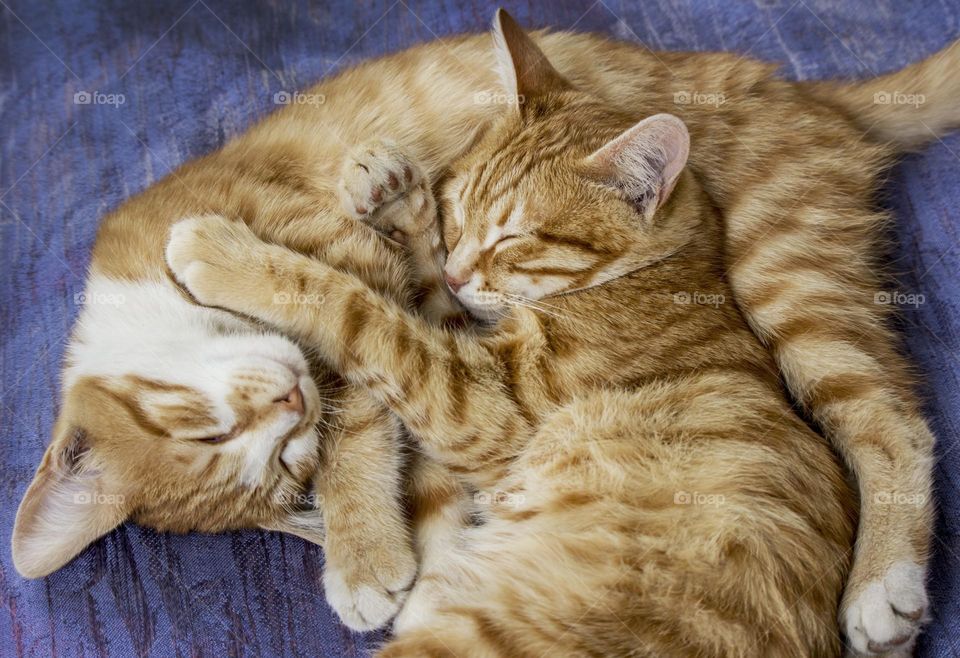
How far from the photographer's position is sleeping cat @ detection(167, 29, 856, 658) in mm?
1884

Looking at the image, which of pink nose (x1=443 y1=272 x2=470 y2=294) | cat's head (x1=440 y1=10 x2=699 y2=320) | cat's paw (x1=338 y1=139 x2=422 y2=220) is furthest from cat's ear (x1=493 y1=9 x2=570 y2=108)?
pink nose (x1=443 y1=272 x2=470 y2=294)

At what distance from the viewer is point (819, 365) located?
2324 millimetres

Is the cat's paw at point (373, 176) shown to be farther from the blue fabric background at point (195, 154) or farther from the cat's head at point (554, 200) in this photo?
the blue fabric background at point (195, 154)

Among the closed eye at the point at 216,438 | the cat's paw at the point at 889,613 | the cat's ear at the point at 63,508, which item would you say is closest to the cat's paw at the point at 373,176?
the closed eye at the point at 216,438

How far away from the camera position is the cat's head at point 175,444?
207cm

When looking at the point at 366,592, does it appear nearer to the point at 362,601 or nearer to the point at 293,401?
the point at 362,601

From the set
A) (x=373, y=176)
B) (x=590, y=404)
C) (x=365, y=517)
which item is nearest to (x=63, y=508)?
(x=365, y=517)

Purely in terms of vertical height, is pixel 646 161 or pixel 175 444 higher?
pixel 646 161

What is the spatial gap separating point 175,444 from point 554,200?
3.71 feet

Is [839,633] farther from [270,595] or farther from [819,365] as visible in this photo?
[270,595]

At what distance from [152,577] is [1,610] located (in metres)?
0.38

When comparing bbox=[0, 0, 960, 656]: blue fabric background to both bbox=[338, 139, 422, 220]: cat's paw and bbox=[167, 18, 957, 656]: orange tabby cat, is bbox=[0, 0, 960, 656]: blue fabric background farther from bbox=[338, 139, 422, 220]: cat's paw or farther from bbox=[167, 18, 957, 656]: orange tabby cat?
bbox=[338, 139, 422, 220]: cat's paw

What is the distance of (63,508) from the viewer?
2082 mm

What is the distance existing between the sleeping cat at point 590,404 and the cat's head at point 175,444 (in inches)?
7.4
